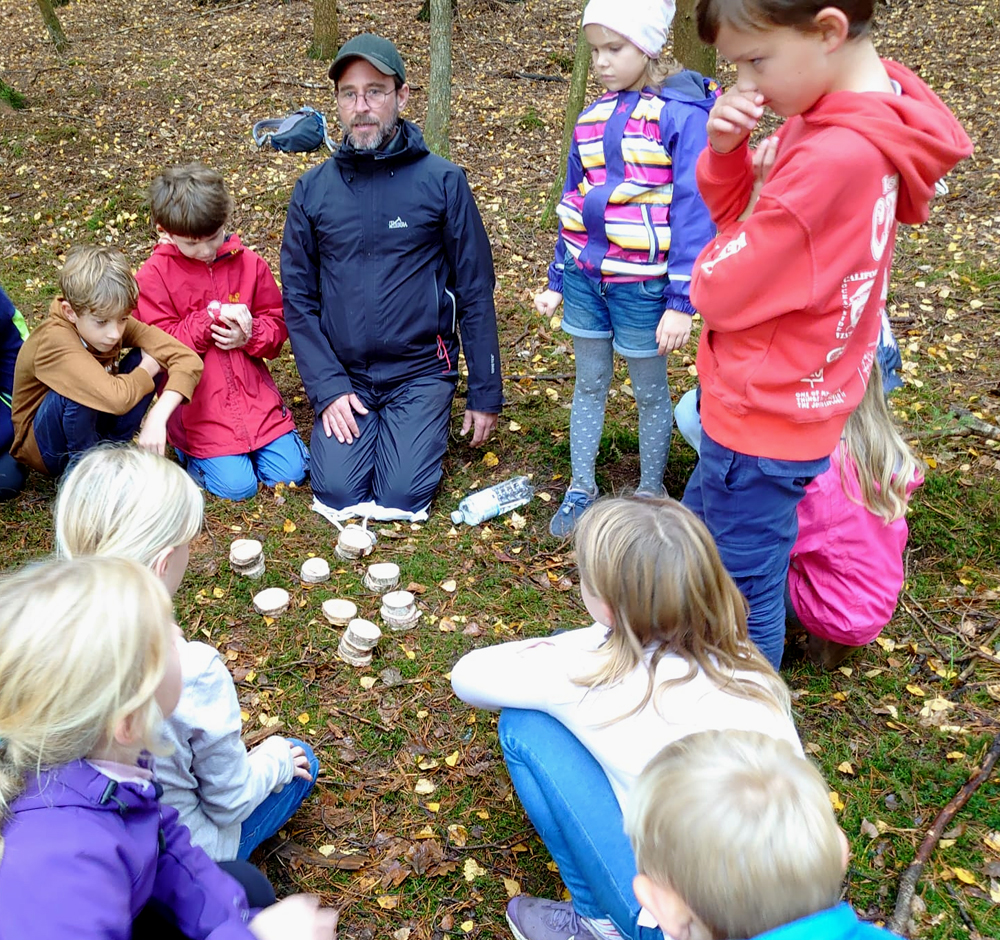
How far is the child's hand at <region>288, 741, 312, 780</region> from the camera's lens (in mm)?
2654

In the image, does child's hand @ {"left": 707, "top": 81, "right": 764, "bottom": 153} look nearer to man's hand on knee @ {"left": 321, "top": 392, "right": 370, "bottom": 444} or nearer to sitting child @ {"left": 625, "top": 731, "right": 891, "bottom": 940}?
sitting child @ {"left": 625, "top": 731, "right": 891, "bottom": 940}

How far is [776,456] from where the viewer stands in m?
2.51

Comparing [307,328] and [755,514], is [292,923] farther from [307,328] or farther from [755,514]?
[307,328]

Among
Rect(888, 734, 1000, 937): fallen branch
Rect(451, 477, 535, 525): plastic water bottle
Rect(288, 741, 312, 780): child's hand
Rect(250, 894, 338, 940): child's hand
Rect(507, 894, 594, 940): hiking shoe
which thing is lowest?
Rect(451, 477, 535, 525): plastic water bottle

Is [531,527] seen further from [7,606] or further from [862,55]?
[7,606]

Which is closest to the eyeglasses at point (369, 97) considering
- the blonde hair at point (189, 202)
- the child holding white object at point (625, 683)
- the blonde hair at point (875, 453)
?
the blonde hair at point (189, 202)

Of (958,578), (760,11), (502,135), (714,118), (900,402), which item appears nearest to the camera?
(760,11)

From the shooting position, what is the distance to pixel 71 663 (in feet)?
4.87

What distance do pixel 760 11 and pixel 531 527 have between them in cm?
264

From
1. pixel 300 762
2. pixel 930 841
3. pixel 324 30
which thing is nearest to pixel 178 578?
pixel 300 762

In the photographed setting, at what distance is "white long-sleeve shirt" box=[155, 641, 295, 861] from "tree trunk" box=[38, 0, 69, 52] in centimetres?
1295

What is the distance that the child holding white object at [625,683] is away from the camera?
1.94 m

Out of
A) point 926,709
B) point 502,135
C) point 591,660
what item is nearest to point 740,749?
point 591,660

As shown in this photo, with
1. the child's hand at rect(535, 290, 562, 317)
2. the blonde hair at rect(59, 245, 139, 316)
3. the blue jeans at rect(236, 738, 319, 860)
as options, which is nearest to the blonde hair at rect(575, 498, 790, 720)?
the blue jeans at rect(236, 738, 319, 860)
